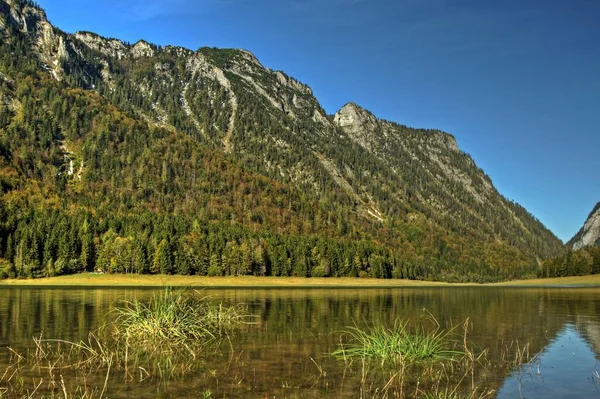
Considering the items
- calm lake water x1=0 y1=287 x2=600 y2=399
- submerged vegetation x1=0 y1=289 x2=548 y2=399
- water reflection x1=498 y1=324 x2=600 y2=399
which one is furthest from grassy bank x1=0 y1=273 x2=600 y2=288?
water reflection x1=498 y1=324 x2=600 y2=399

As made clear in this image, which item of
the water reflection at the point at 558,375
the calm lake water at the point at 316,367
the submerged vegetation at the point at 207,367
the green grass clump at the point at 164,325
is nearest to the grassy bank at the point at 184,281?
the calm lake water at the point at 316,367

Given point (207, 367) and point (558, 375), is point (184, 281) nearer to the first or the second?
point (207, 367)

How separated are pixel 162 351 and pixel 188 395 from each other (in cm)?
892

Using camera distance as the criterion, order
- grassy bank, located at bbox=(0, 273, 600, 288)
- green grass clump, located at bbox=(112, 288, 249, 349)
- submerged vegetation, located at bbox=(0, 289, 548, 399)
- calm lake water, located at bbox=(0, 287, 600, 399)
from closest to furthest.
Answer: submerged vegetation, located at bbox=(0, 289, 548, 399)
calm lake water, located at bbox=(0, 287, 600, 399)
green grass clump, located at bbox=(112, 288, 249, 349)
grassy bank, located at bbox=(0, 273, 600, 288)

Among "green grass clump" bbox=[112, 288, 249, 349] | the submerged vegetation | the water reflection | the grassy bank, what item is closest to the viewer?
the submerged vegetation

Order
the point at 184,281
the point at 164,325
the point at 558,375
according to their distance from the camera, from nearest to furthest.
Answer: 1. the point at 558,375
2. the point at 164,325
3. the point at 184,281

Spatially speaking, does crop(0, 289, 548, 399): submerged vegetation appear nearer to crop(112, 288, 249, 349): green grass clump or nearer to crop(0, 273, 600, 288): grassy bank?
crop(112, 288, 249, 349): green grass clump

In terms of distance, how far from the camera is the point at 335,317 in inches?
1986

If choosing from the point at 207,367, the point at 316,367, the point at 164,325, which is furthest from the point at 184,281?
the point at 316,367

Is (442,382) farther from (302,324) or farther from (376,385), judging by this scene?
(302,324)

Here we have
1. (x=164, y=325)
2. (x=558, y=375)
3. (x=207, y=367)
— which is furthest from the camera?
(x=164, y=325)

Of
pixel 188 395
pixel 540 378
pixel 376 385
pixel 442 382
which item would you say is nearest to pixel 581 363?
pixel 540 378

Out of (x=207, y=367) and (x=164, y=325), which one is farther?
(x=164, y=325)

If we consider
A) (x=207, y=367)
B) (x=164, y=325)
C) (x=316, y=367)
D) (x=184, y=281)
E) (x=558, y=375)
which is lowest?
(x=184, y=281)
